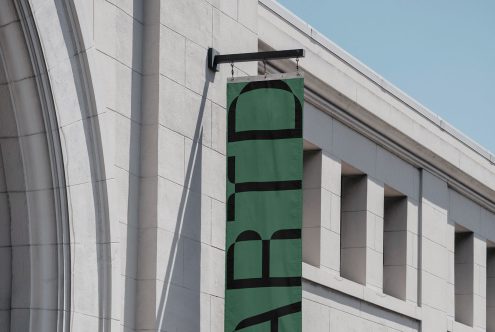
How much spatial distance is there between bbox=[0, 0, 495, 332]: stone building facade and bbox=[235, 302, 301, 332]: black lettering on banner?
1.78 feet

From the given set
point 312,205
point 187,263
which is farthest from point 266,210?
point 312,205

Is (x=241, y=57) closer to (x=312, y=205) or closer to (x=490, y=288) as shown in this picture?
(x=312, y=205)

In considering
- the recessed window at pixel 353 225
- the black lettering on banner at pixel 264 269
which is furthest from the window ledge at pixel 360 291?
the black lettering on banner at pixel 264 269

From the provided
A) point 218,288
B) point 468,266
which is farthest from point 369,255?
point 218,288

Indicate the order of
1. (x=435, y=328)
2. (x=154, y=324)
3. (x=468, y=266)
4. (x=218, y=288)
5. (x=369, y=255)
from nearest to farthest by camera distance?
(x=154, y=324) < (x=218, y=288) < (x=369, y=255) < (x=435, y=328) < (x=468, y=266)

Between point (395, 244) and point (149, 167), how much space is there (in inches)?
Result: 465

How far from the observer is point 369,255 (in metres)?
30.6

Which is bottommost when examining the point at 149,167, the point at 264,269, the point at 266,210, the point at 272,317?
the point at 272,317

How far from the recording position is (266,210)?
22406 millimetres

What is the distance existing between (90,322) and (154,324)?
5.74 ft

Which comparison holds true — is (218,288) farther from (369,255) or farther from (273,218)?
(369,255)

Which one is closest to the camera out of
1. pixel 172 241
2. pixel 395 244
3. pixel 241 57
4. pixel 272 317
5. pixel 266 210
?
pixel 172 241

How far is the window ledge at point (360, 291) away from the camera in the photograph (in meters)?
27.9

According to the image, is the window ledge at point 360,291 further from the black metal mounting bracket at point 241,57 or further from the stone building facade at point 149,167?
the black metal mounting bracket at point 241,57
